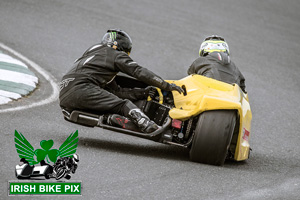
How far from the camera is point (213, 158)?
7.05 meters

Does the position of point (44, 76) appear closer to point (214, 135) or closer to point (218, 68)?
point (218, 68)

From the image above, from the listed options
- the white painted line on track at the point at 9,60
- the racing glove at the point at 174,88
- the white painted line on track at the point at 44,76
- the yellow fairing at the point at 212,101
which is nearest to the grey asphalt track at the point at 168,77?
the white painted line on track at the point at 44,76

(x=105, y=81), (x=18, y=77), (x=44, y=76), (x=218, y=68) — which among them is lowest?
(x=44, y=76)

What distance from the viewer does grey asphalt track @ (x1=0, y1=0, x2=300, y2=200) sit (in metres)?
6.39

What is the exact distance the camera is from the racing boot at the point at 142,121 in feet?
23.8

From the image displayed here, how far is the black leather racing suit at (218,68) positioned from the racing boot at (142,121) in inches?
45.3

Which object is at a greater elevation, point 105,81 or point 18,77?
point 105,81

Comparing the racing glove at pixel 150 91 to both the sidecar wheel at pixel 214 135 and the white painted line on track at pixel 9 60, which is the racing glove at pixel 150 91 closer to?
the sidecar wheel at pixel 214 135

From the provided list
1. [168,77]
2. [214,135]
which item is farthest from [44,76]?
[214,135]

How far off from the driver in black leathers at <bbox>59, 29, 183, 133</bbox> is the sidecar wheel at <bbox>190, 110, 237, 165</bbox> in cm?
58

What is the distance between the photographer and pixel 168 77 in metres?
11.5

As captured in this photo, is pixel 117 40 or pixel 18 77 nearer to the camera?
pixel 117 40

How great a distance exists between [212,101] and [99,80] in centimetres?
147

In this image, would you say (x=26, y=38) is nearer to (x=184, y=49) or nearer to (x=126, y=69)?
(x=184, y=49)
